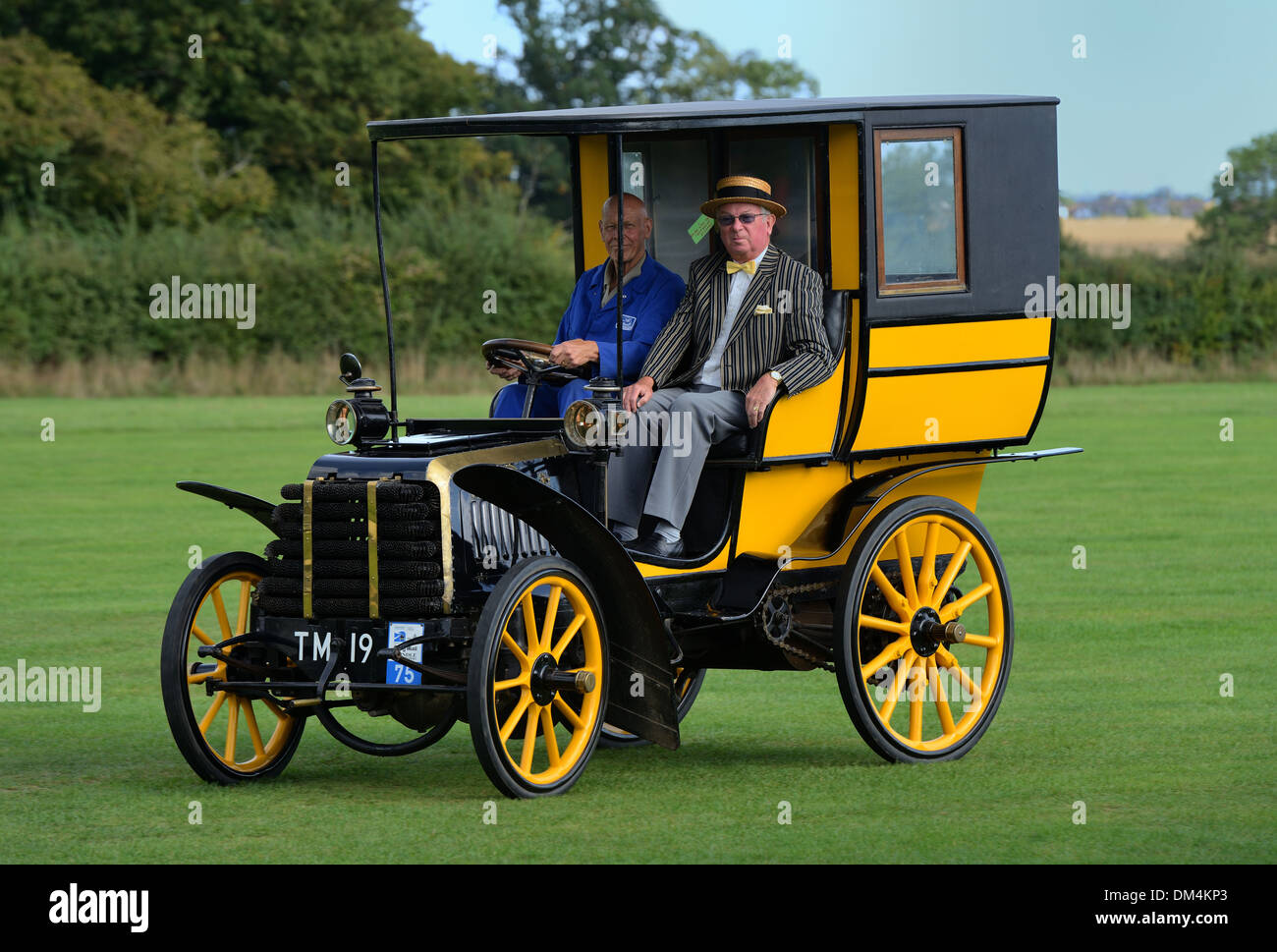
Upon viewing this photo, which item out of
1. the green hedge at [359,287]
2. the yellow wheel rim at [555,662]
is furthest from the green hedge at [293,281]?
the yellow wheel rim at [555,662]

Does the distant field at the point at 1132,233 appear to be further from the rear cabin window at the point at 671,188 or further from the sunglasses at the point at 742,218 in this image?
the sunglasses at the point at 742,218

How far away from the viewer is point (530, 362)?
8.39 metres

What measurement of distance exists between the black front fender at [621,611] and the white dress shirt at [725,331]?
1066mm

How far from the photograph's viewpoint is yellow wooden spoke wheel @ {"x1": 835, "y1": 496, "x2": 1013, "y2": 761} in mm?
7848

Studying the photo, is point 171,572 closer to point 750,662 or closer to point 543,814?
point 750,662

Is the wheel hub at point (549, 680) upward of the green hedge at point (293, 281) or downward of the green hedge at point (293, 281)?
downward

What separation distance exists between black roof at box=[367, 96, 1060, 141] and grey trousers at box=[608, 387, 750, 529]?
1.03 metres

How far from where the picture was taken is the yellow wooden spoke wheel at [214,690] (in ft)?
23.6

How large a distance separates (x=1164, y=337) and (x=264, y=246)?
59.4 feet

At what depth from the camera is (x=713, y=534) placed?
26.0ft

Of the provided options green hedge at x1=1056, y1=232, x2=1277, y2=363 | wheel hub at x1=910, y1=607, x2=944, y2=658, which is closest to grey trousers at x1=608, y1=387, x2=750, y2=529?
wheel hub at x1=910, y1=607, x2=944, y2=658

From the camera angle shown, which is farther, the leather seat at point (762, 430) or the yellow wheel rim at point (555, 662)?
the leather seat at point (762, 430)

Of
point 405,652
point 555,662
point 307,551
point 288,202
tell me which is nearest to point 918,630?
point 555,662

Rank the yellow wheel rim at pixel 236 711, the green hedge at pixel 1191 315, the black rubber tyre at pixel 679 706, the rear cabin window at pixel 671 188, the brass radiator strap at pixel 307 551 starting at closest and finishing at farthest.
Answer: the brass radiator strap at pixel 307 551 → the yellow wheel rim at pixel 236 711 → the black rubber tyre at pixel 679 706 → the rear cabin window at pixel 671 188 → the green hedge at pixel 1191 315
